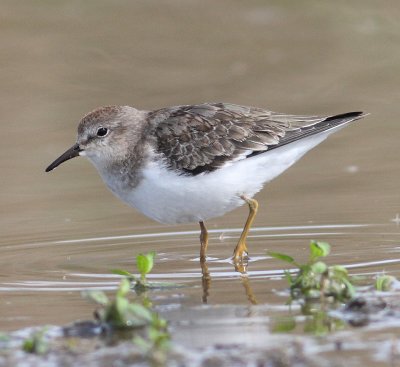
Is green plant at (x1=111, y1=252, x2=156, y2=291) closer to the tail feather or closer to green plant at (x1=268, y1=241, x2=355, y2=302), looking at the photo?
green plant at (x1=268, y1=241, x2=355, y2=302)

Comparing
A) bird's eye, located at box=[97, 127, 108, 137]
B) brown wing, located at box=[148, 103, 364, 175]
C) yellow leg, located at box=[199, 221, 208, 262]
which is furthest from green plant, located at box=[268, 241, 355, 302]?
bird's eye, located at box=[97, 127, 108, 137]

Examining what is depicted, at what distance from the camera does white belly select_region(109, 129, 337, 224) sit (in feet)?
30.3

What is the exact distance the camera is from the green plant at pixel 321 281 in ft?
23.3

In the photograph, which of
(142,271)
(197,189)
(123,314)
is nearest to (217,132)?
(197,189)

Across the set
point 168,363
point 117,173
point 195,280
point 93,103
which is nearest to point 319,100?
point 93,103

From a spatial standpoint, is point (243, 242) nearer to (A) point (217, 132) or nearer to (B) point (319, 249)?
(A) point (217, 132)

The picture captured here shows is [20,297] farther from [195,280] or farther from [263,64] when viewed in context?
[263,64]

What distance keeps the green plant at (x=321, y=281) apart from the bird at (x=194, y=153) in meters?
1.86

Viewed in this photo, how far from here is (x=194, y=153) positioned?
946cm

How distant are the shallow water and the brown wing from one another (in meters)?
0.87

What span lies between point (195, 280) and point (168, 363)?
2564mm

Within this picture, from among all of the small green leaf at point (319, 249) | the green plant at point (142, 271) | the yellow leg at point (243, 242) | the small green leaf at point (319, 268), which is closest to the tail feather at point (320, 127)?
the yellow leg at point (243, 242)

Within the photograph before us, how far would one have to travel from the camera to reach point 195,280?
27.7 ft

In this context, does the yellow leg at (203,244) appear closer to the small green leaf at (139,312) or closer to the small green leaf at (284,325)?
the small green leaf at (284,325)
